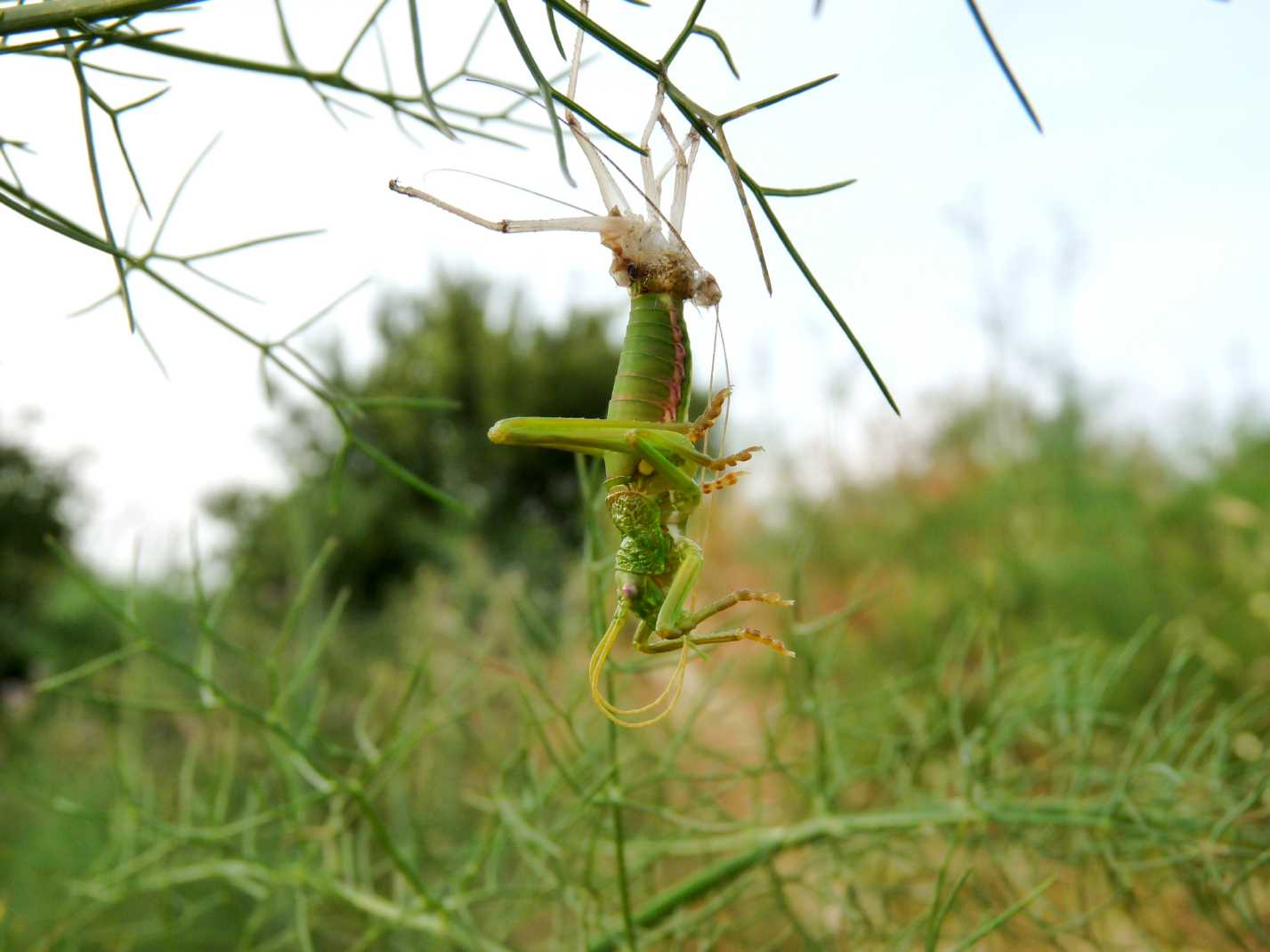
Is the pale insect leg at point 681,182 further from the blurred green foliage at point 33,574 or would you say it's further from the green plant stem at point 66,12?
the blurred green foliage at point 33,574

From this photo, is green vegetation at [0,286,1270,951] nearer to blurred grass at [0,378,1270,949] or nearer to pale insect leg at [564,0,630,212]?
blurred grass at [0,378,1270,949]

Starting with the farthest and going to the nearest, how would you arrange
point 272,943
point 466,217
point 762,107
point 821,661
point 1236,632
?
point 1236,632 < point 821,661 < point 272,943 < point 466,217 < point 762,107

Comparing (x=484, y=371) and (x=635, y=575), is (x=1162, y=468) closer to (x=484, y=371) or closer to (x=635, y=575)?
(x=484, y=371)

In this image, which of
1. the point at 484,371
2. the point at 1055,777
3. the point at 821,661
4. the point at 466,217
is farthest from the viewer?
the point at 484,371

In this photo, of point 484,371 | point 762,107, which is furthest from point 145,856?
point 484,371

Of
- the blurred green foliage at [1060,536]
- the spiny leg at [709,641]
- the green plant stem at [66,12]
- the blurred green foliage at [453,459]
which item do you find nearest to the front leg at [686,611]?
the spiny leg at [709,641]

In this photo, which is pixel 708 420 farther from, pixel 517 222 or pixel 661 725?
pixel 661 725

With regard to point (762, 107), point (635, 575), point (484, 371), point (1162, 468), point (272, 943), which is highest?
point (484, 371)
